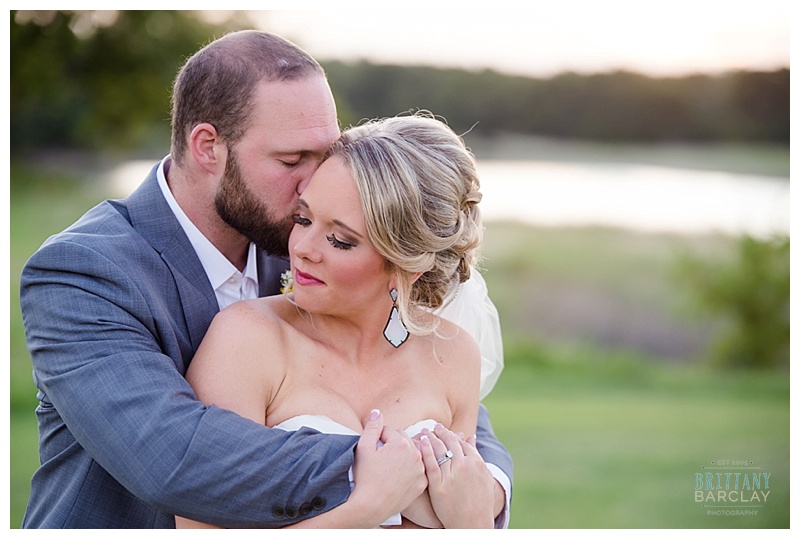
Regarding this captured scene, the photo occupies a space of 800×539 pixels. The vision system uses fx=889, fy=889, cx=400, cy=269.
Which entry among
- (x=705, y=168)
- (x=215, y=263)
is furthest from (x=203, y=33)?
(x=215, y=263)

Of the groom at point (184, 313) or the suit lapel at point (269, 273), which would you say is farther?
the suit lapel at point (269, 273)

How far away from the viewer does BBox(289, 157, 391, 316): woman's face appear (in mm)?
2697

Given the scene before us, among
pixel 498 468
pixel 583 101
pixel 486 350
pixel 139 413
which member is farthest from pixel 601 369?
pixel 139 413

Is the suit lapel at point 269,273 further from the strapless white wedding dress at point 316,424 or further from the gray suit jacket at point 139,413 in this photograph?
the strapless white wedding dress at point 316,424

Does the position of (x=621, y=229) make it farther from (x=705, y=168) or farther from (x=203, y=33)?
(x=203, y=33)

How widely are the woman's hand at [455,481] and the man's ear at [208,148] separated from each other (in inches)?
48.0

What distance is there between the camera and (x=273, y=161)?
121 inches

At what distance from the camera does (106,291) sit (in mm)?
2625

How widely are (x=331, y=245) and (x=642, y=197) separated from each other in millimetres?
10074

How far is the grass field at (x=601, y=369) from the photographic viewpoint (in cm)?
979

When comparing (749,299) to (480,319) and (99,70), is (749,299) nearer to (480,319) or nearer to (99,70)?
(99,70)

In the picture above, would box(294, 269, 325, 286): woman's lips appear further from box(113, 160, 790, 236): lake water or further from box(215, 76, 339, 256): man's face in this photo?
box(113, 160, 790, 236): lake water

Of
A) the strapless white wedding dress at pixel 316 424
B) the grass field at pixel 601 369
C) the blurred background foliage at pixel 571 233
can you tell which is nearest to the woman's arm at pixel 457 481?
the strapless white wedding dress at pixel 316 424

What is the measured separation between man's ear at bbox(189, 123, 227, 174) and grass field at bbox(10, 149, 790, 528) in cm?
690
